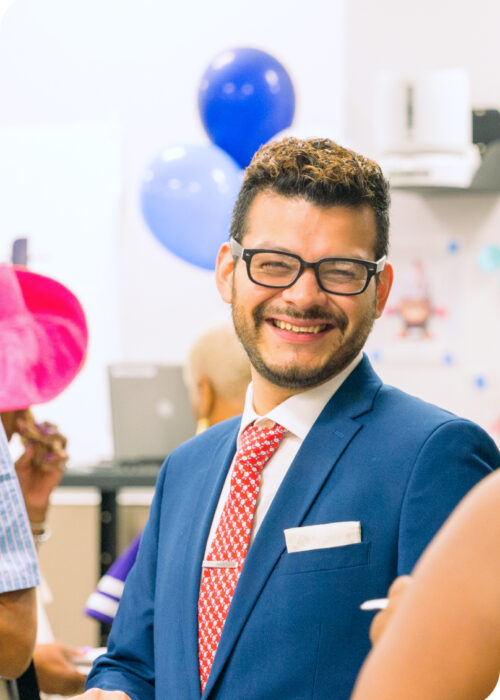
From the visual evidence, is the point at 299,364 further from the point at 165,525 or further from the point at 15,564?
the point at 15,564

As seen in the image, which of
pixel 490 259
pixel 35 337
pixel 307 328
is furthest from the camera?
pixel 490 259

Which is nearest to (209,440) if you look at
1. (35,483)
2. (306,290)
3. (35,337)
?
(306,290)

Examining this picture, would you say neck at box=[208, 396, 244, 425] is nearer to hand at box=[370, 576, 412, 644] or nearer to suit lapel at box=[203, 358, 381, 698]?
suit lapel at box=[203, 358, 381, 698]


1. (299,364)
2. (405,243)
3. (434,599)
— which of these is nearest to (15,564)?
(299,364)

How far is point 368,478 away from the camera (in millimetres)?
1106

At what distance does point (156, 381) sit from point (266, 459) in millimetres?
2855

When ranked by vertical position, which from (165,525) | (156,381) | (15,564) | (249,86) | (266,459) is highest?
(249,86)

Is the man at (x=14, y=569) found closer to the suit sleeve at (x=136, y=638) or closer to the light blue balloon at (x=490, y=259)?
the suit sleeve at (x=136, y=638)

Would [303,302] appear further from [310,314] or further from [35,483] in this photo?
[35,483]

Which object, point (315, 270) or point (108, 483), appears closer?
point (315, 270)

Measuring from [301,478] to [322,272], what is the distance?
9.4 inches

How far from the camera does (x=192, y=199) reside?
3.17m

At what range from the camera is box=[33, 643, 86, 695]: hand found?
6.59 ft

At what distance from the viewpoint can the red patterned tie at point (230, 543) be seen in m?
1.15
